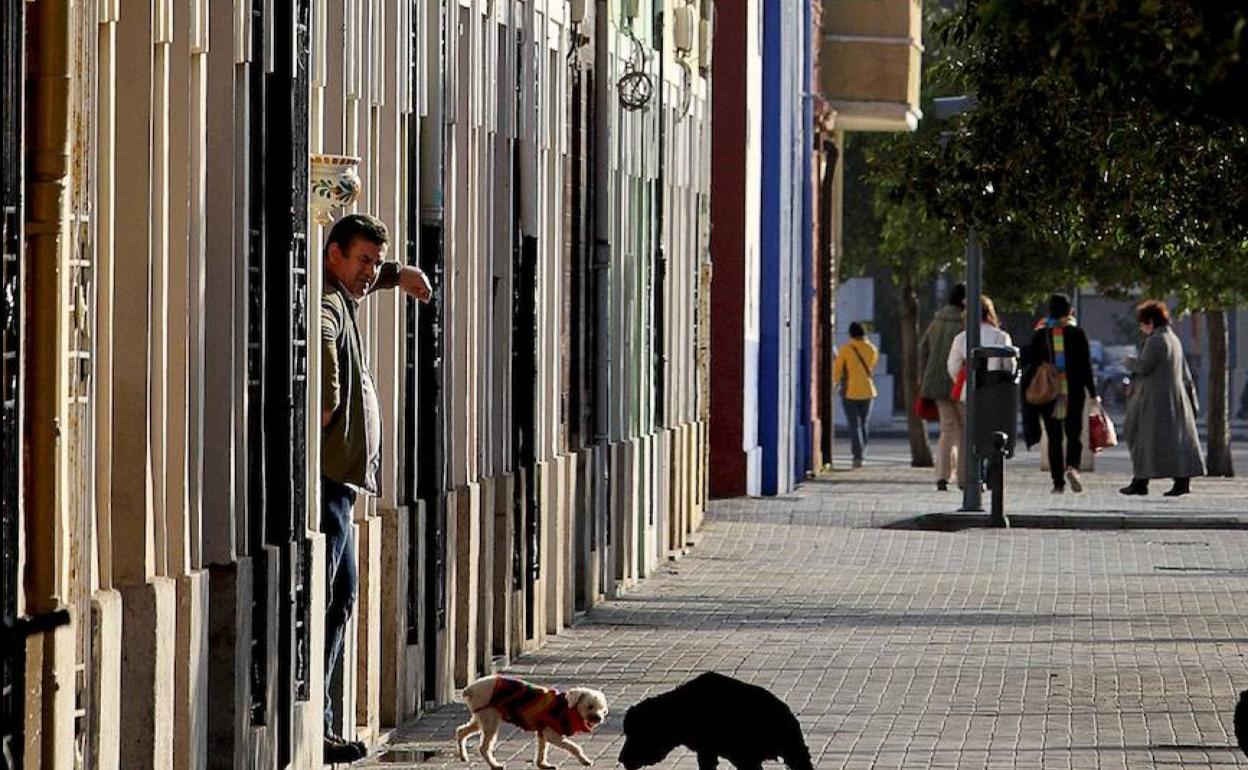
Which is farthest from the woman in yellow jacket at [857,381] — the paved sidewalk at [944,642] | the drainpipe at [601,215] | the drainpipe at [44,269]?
the drainpipe at [44,269]

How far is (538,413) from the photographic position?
18344 millimetres

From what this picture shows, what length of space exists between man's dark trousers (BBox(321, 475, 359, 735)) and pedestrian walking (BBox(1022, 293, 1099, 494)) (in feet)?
73.7

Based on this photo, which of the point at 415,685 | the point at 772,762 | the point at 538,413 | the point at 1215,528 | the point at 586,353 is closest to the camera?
the point at 772,762

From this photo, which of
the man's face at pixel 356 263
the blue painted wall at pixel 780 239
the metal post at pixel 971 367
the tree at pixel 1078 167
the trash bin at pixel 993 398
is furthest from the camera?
the blue painted wall at pixel 780 239

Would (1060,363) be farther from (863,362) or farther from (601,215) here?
(601,215)

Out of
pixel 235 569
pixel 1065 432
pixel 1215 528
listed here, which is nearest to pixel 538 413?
pixel 235 569

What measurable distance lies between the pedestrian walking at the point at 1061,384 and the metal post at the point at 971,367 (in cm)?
416

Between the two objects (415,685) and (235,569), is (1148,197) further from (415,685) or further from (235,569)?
(235,569)

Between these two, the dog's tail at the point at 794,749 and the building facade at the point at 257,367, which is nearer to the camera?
the building facade at the point at 257,367

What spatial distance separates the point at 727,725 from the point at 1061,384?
1009 inches

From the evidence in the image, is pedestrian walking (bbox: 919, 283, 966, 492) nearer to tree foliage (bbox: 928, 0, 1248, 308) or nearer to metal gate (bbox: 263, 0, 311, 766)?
tree foliage (bbox: 928, 0, 1248, 308)

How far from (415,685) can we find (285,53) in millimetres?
3779

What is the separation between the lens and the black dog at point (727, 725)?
9.78 m

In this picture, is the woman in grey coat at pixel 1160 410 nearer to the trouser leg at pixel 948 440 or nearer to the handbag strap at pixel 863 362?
the trouser leg at pixel 948 440
